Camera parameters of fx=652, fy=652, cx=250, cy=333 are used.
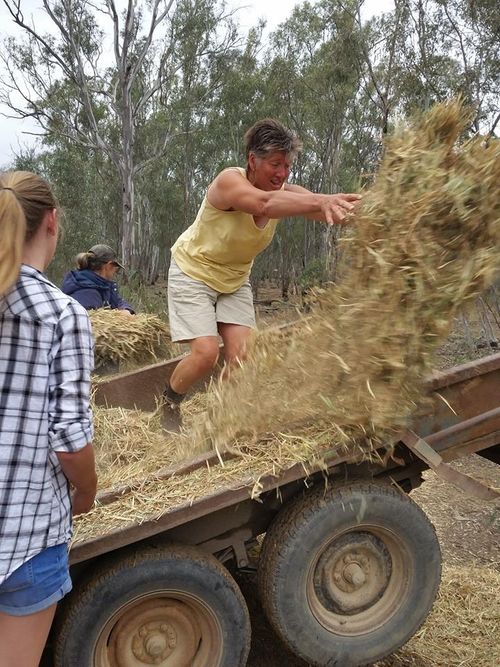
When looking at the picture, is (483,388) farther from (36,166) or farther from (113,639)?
(36,166)

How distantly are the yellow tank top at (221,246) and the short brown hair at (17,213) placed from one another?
2.07m

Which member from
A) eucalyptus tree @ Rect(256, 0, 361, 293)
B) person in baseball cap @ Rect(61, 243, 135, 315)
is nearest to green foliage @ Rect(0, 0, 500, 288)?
eucalyptus tree @ Rect(256, 0, 361, 293)

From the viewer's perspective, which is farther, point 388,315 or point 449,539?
point 449,539

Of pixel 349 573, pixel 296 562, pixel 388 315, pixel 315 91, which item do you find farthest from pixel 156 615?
pixel 315 91

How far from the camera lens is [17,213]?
1.57m

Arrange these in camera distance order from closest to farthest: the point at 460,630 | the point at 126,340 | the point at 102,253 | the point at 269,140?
the point at 460,630
the point at 269,140
the point at 126,340
the point at 102,253

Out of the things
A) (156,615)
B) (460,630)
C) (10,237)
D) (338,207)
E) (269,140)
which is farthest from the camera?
(269,140)

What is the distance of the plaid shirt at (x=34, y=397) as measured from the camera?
158cm

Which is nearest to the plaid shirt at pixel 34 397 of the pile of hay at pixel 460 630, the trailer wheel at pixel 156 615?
the trailer wheel at pixel 156 615

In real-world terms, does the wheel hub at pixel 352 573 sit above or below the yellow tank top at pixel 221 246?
below

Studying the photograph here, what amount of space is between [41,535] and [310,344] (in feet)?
5.15

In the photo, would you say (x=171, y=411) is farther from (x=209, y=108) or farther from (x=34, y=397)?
(x=209, y=108)

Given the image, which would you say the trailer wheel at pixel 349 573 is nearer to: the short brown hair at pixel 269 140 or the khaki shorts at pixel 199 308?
the khaki shorts at pixel 199 308

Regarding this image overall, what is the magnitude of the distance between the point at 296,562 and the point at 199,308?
5.89 feet
